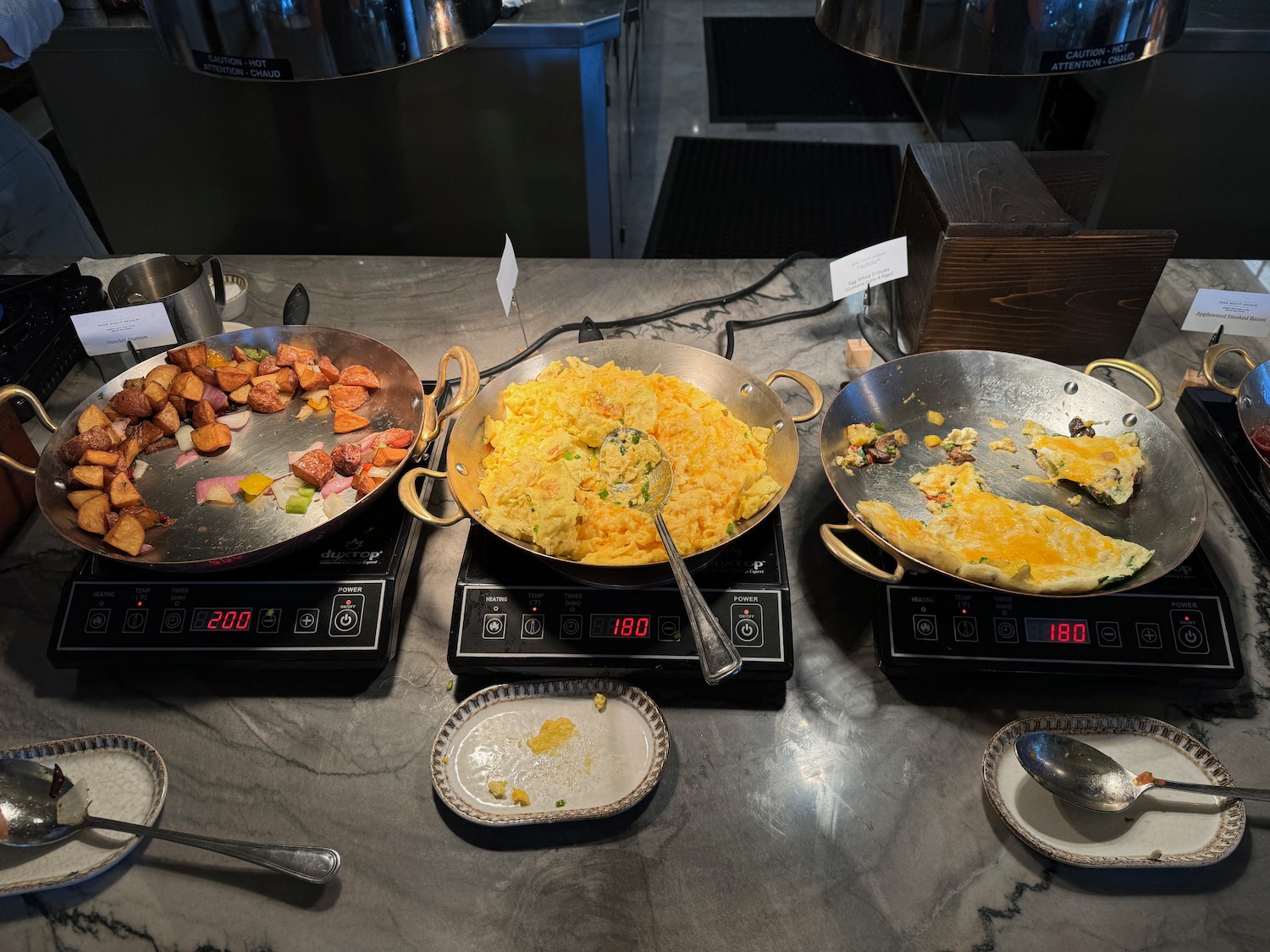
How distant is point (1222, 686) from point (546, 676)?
1.00m

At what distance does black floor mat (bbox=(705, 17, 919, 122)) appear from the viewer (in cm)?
477

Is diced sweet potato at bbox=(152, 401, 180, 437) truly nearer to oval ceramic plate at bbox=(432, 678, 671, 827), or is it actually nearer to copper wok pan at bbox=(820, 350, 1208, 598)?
oval ceramic plate at bbox=(432, 678, 671, 827)

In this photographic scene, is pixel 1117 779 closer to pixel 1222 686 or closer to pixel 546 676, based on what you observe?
pixel 1222 686

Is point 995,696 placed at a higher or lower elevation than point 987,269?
lower

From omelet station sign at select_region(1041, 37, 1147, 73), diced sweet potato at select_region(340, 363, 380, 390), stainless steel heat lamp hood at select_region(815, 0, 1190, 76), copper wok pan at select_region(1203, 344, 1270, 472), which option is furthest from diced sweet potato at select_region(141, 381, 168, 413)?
copper wok pan at select_region(1203, 344, 1270, 472)

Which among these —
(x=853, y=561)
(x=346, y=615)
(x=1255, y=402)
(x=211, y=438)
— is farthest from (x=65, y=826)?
(x=1255, y=402)

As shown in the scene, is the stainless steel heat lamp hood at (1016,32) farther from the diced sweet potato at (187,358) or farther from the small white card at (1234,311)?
the diced sweet potato at (187,358)

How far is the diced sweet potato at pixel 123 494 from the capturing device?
1.32 m

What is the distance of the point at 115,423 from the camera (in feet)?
4.84

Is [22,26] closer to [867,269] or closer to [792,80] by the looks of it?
[867,269]

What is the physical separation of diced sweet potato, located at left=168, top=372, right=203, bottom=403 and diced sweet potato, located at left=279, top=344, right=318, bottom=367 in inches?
6.0

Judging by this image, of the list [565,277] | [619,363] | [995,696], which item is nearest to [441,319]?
[565,277]

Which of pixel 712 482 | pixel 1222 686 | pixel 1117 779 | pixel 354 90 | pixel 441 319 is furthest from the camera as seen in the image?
pixel 354 90

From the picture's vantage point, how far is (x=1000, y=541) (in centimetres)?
123
